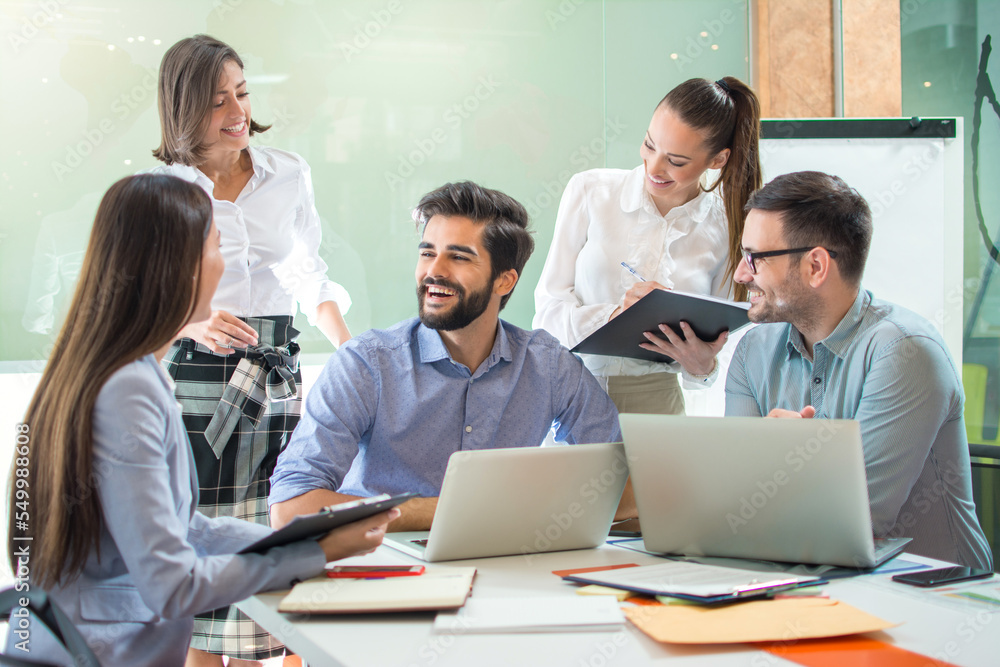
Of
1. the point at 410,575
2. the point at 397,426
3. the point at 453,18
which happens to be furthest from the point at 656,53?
the point at 410,575

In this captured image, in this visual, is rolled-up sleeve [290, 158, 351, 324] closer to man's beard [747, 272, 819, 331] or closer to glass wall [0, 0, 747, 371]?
glass wall [0, 0, 747, 371]

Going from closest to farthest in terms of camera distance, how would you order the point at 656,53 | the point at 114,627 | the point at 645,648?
the point at 645,648
the point at 114,627
the point at 656,53

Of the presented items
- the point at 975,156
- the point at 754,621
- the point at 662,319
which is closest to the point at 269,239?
the point at 662,319

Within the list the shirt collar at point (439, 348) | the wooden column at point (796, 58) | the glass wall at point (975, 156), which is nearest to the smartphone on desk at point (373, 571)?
the shirt collar at point (439, 348)

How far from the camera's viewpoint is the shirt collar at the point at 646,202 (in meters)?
2.35

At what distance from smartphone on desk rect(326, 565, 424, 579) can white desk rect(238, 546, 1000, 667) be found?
97mm

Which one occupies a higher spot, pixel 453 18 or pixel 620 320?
pixel 453 18

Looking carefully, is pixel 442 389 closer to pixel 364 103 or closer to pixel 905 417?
pixel 905 417

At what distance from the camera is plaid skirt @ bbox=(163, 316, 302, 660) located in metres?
2.09

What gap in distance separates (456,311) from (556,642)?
106 cm

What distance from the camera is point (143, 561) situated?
1.09 meters

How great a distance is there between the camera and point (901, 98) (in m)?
3.76

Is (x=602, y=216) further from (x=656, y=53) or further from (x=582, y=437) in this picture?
(x=656, y=53)

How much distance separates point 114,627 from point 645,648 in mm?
722
